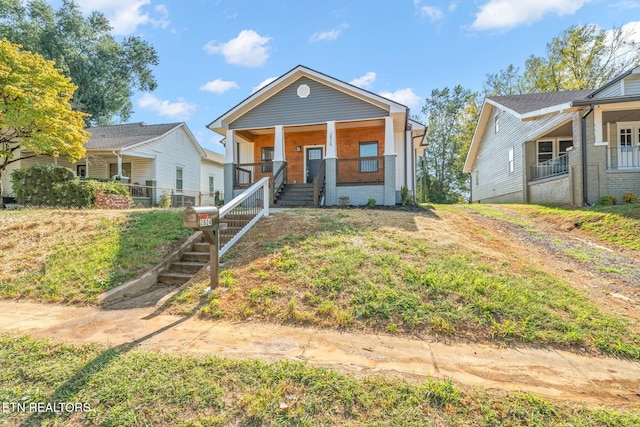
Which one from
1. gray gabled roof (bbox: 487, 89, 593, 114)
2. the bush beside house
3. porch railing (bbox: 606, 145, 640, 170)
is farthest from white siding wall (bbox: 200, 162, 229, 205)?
porch railing (bbox: 606, 145, 640, 170)

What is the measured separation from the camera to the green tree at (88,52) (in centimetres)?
2614

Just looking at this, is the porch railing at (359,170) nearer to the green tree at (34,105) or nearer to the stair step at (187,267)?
the stair step at (187,267)

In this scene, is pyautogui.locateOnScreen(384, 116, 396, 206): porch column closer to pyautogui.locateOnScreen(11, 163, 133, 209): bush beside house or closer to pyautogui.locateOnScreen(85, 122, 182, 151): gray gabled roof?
pyautogui.locateOnScreen(11, 163, 133, 209): bush beside house

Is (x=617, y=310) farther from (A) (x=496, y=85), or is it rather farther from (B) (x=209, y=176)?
(A) (x=496, y=85)

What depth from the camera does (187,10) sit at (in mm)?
12289

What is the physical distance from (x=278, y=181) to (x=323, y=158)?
2.70m

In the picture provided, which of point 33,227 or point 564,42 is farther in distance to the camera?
point 564,42

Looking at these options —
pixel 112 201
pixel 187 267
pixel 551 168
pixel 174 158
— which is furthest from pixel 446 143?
pixel 187 267

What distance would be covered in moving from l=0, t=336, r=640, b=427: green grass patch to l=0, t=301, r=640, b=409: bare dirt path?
0.71 feet

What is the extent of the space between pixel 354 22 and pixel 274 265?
1285 cm

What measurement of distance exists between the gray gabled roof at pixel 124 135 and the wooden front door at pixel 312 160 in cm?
1044

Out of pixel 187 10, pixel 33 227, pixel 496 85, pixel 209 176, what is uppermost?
pixel 496 85

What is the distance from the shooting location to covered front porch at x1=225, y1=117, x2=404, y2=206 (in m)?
11.9

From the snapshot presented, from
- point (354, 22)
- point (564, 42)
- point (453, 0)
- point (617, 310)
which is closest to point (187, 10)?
point (354, 22)
